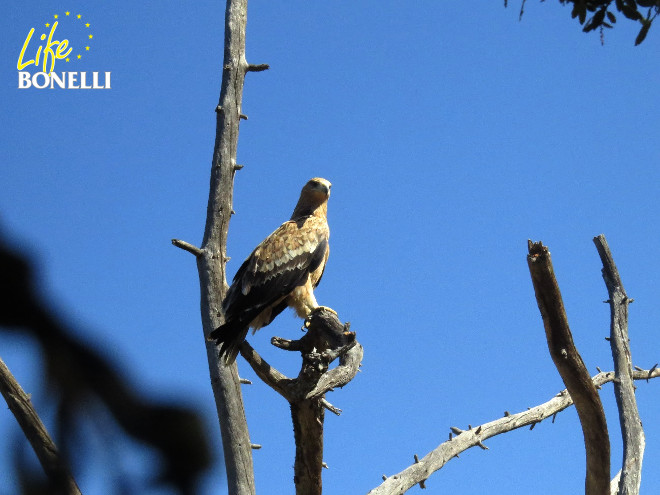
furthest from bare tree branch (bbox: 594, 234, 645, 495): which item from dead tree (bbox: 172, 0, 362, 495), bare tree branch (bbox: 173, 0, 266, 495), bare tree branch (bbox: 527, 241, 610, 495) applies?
bare tree branch (bbox: 173, 0, 266, 495)

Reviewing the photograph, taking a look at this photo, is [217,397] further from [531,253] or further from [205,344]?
[531,253]

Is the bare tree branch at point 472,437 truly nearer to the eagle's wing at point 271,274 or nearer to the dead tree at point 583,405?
the dead tree at point 583,405

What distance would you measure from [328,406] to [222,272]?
4.84 feet

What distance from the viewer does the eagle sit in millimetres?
5160

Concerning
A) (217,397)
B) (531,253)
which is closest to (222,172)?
(217,397)

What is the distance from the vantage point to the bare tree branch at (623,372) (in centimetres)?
679

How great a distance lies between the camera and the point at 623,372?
24.3 feet

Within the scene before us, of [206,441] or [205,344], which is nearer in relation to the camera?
[206,441]

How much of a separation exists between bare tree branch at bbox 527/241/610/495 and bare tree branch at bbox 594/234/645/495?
8.35ft

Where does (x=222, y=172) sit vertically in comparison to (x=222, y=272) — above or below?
above

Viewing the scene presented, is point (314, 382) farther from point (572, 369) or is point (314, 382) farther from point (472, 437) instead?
point (472, 437)

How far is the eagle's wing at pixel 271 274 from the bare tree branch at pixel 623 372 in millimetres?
3199

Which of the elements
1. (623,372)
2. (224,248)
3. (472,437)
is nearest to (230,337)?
(224,248)

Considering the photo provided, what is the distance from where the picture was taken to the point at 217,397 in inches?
218
